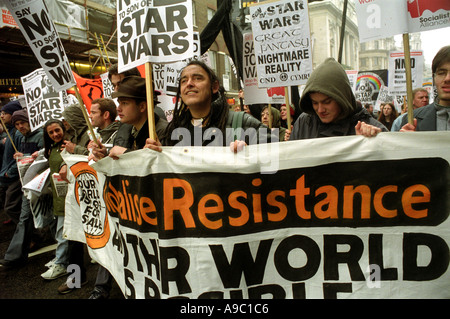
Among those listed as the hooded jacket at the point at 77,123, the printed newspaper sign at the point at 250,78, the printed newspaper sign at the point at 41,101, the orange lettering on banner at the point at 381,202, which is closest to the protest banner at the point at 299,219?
the orange lettering on banner at the point at 381,202

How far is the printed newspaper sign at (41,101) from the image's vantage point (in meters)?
4.67

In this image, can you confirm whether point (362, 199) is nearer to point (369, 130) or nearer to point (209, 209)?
point (369, 130)

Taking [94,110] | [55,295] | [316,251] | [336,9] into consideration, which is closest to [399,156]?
[316,251]

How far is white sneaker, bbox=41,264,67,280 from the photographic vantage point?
12.1ft

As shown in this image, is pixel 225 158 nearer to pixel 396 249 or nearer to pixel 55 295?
pixel 396 249

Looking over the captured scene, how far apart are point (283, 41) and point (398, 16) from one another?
1.51 m

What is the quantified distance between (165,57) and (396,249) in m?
1.91

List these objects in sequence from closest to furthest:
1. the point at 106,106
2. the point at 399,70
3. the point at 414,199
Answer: the point at 414,199
the point at 106,106
the point at 399,70

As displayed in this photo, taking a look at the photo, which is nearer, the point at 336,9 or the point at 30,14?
the point at 30,14

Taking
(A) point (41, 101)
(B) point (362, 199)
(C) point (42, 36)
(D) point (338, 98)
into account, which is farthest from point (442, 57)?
(A) point (41, 101)

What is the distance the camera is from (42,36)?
2488 mm

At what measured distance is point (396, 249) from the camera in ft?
5.75

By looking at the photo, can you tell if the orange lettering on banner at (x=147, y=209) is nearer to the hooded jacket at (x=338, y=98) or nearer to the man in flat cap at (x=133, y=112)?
the man in flat cap at (x=133, y=112)
